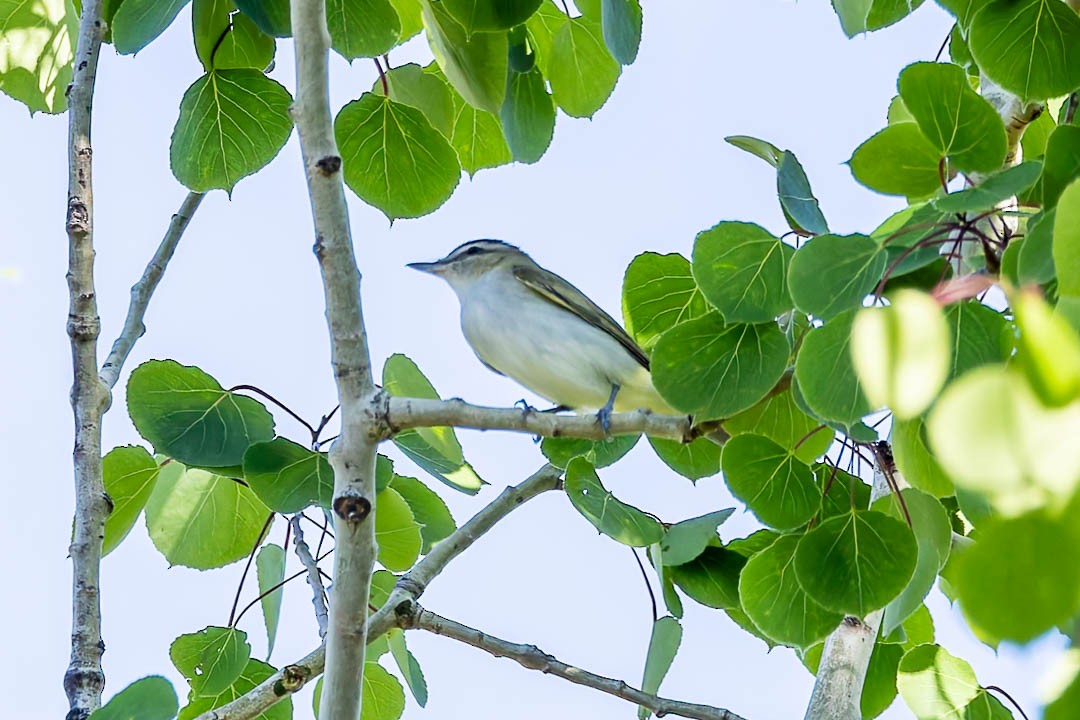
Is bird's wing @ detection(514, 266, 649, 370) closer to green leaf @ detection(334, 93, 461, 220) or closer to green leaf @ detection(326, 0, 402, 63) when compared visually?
green leaf @ detection(334, 93, 461, 220)

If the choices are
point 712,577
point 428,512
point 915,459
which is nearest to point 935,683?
point 915,459

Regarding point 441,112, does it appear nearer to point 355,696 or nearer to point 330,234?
point 330,234

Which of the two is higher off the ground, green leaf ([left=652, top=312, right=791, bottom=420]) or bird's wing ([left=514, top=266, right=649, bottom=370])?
bird's wing ([left=514, top=266, right=649, bottom=370])

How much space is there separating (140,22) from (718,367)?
1371 millimetres

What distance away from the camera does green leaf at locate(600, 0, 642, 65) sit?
2.25 m

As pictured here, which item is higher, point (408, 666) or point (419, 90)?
point (419, 90)

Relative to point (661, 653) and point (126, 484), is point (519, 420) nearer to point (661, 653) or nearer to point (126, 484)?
point (661, 653)

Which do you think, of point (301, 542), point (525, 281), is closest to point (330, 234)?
point (301, 542)

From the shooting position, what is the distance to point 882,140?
6.16 ft

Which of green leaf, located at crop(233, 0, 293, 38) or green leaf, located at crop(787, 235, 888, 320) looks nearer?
green leaf, located at crop(787, 235, 888, 320)

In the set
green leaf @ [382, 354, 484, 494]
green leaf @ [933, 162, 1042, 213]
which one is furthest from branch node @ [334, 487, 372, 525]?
green leaf @ [933, 162, 1042, 213]

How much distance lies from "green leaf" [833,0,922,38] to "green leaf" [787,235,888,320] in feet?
3.25

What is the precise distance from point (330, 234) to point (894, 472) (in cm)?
120

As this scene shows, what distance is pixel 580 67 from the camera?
9.53 ft
